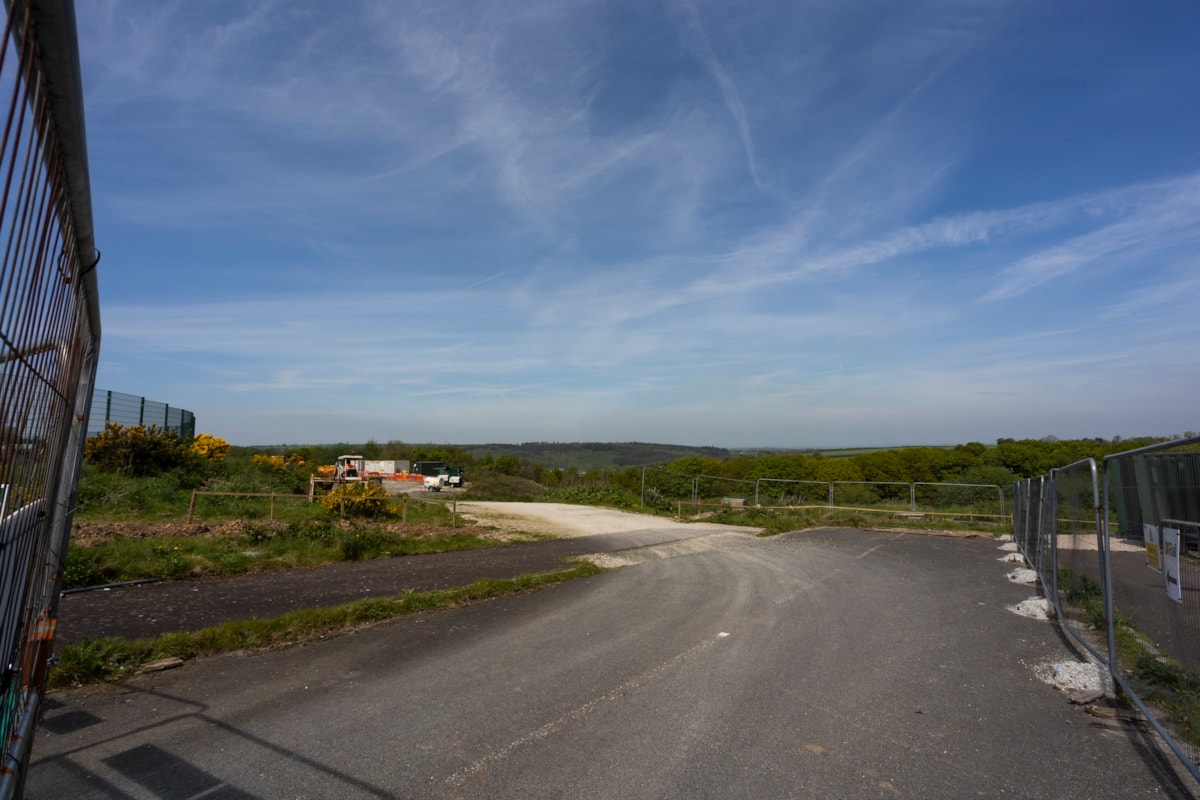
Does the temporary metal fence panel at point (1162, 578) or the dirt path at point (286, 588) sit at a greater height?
the temporary metal fence panel at point (1162, 578)

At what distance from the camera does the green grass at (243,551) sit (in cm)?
989

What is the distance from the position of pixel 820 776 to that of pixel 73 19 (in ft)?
16.3

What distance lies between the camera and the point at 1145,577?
205 inches

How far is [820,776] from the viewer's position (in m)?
4.11

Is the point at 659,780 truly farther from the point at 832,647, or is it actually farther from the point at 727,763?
the point at 832,647

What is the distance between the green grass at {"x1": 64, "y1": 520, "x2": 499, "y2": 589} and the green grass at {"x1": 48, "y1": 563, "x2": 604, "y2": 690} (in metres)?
3.66

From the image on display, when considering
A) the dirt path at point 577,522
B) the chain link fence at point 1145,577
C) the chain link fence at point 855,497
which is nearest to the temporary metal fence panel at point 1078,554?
the chain link fence at point 1145,577

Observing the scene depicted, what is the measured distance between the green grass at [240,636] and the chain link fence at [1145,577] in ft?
24.9

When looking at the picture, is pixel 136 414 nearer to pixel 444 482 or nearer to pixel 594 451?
pixel 444 482

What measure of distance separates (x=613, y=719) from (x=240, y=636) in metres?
4.39

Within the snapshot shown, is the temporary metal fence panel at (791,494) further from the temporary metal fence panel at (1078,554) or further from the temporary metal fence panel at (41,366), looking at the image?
the temporary metal fence panel at (41,366)

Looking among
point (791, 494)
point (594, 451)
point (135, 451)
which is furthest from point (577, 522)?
point (594, 451)

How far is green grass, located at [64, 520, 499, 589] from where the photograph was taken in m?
9.89

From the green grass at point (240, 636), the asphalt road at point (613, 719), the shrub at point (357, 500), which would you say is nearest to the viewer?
the asphalt road at point (613, 719)
